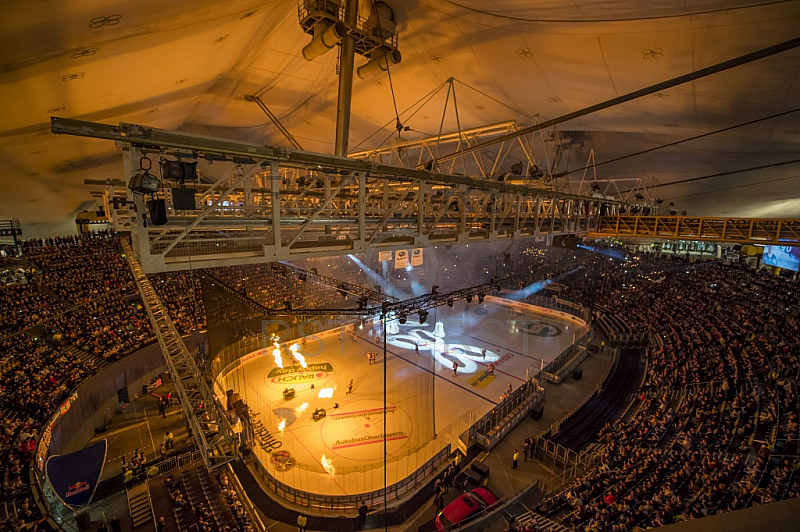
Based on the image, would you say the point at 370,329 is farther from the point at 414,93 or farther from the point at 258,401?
the point at 414,93

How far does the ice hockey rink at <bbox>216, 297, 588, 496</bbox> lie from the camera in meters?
10.2

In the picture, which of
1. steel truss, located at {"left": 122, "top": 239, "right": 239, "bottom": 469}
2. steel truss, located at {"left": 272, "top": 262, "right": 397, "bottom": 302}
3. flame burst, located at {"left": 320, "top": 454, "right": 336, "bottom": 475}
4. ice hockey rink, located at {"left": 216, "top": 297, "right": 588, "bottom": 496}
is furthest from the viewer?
steel truss, located at {"left": 272, "top": 262, "right": 397, "bottom": 302}

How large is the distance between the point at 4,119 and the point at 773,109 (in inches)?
583

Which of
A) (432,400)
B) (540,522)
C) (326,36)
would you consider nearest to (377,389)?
(432,400)

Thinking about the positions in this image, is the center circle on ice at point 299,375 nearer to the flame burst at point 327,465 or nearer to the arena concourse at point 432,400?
the arena concourse at point 432,400

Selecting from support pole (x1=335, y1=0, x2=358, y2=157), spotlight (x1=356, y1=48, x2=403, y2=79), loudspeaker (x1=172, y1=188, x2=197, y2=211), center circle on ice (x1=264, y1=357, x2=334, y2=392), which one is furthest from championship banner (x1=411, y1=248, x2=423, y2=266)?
loudspeaker (x1=172, y1=188, x2=197, y2=211)

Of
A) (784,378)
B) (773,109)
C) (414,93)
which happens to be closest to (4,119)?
(414,93)

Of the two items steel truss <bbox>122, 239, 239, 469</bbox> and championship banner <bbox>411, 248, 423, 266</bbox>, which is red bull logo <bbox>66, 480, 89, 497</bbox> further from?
championship banner <bbox>411, 248, 423, 266</bbox>

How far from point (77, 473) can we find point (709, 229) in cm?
1587

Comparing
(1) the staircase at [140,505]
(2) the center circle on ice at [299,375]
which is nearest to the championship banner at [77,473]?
(1) the staircase at [140,505]

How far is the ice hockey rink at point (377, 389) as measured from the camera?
10180mm

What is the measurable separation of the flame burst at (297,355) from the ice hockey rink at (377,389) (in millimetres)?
86

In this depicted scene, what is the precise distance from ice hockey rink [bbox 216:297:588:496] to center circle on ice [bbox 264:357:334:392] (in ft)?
0.15

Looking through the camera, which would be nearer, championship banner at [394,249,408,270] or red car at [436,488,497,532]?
red car at [436,488,497,532]
